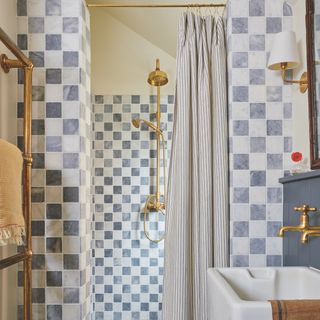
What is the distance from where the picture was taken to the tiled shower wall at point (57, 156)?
73.4 inches

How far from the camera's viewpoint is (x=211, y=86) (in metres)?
2.02

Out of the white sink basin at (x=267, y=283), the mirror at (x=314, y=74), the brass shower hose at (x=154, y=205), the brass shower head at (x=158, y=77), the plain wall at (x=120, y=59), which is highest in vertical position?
the plain wall at (x=120, y=59)

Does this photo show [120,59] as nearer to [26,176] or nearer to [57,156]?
[57,156]

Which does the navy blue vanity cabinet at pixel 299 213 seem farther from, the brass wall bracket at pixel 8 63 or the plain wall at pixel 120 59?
the plain wall at pixel 120 59

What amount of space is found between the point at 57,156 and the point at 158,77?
1.37 metres

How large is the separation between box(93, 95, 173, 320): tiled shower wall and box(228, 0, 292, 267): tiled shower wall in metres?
1.33

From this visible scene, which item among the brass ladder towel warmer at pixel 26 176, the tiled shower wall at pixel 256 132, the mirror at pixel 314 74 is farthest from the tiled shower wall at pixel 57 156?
the mirror at pixel 314 74

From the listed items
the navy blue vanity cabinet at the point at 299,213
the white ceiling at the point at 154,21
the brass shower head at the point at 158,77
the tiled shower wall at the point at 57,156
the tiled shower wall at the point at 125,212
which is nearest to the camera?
the navy blue vanity cabinet at the point at 299,213

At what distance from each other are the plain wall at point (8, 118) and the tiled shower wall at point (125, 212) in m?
1.32

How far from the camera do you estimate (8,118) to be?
1.83 m

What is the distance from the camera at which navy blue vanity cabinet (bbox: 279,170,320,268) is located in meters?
1.44

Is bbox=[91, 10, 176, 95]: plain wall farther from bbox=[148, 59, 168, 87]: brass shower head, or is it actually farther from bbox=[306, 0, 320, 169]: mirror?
bbox=[306, 0, 320, 169]: mirror

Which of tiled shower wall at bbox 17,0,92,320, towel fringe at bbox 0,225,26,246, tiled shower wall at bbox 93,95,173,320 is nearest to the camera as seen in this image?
towel fringe at bbox 0,225,26,246

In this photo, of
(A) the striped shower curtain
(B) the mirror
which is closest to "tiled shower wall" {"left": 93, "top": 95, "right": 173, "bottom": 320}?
(A) the striped shower curtain
